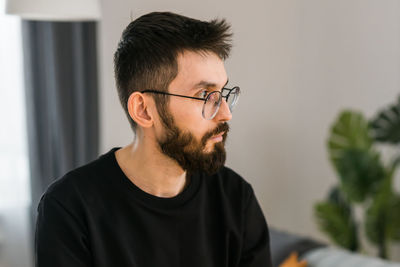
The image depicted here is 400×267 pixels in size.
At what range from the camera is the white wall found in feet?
9.78

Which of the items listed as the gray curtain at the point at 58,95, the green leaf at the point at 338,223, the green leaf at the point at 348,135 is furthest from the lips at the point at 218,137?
the green leaf at the point at 338,223

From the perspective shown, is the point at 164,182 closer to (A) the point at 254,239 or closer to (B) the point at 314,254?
(A) the point at 254,239

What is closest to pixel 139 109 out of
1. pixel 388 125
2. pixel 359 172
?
pixel 359 172

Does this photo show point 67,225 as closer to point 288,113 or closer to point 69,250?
point 69,250

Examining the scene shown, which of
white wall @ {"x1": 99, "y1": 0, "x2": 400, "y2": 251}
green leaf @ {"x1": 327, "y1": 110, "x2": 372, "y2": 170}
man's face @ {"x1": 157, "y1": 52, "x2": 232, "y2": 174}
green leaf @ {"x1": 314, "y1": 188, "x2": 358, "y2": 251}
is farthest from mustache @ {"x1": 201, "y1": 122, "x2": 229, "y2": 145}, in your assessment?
green leaf @ {"x1": 314, "y1": 188, "x2": 358, "y2": 251}

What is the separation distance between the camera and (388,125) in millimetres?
2650

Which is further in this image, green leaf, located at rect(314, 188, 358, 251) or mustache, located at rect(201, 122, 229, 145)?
green leaf, located at rect(314, 188, 358, 251)

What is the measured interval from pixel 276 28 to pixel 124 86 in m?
2.09

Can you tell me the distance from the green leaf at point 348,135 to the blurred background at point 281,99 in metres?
0.44

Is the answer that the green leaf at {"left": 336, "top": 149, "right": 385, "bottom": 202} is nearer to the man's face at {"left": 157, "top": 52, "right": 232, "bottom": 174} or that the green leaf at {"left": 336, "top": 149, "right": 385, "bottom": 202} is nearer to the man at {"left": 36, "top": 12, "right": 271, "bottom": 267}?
the man at {"left": 36, "top": 12, "right": 271, "bottom": 267}

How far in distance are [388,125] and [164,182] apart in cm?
195

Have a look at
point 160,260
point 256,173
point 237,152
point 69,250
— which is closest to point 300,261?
point 237,152

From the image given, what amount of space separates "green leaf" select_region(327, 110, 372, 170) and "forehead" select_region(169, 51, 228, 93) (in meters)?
1.91

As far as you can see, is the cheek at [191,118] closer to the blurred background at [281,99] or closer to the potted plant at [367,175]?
the blurred background at [281,99]
